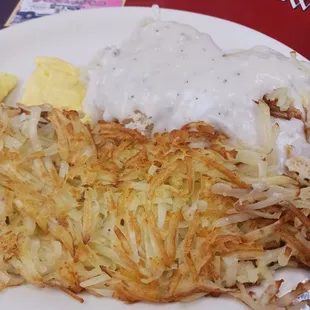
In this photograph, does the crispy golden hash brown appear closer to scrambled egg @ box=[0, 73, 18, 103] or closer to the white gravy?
the white gravy

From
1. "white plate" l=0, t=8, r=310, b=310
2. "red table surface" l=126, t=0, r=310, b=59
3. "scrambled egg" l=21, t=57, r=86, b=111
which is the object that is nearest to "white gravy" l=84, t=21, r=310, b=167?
"scrambled egg" l=21, t=57, r=86, b=111

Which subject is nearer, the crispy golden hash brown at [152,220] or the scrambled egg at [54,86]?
the crispy golden hash brown at [152,220]

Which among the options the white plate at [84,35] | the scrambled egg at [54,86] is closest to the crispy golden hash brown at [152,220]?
the scrambled egg at [54,86]

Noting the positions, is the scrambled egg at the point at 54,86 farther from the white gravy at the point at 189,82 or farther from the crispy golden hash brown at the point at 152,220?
the crispy golden hash brown at the point at 152,220

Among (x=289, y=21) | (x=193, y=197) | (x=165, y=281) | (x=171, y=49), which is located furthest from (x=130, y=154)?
(x=289, y=21)

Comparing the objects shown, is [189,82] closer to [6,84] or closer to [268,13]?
[6,84]

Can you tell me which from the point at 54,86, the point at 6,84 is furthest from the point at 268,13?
the point at 6,84
